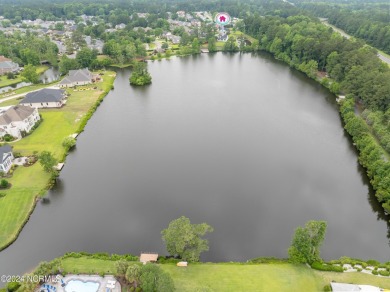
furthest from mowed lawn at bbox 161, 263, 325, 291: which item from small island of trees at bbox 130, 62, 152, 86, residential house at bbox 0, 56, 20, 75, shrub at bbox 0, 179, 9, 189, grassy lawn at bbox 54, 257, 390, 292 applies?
residential house at bbox 0, 56, 20, 75

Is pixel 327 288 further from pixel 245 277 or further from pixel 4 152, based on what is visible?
pixel 4 152

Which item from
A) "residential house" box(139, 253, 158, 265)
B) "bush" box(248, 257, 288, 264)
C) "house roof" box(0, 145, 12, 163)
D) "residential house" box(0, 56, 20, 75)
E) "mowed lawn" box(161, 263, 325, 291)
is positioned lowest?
"residential house" box(0, 56, 20, 75)

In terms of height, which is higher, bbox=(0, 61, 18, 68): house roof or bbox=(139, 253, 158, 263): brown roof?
bbox=(139, 253, 158, 263): brown roof

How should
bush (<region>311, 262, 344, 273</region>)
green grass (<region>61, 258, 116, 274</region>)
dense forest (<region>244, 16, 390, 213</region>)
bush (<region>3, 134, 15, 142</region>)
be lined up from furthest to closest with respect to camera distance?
bush (<region>3, 134, 15, 142</region>) < dense forest (<region>244, 16, 390, 213</region>) < bush (<region>311, 262, 344, 273</region>) < green grass (<region>61, 258, 116, 274</region>)

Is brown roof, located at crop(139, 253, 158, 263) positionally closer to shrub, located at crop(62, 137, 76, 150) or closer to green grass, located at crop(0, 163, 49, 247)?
green grass, located at crop(0, 163, 49, 247)

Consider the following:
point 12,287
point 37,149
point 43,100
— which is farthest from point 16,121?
point 12,287

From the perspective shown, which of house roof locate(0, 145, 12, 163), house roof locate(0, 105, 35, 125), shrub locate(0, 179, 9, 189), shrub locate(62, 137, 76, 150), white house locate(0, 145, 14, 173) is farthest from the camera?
house roof locate(0, 105, 35, 125)

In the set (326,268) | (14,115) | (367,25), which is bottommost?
(14,115)
